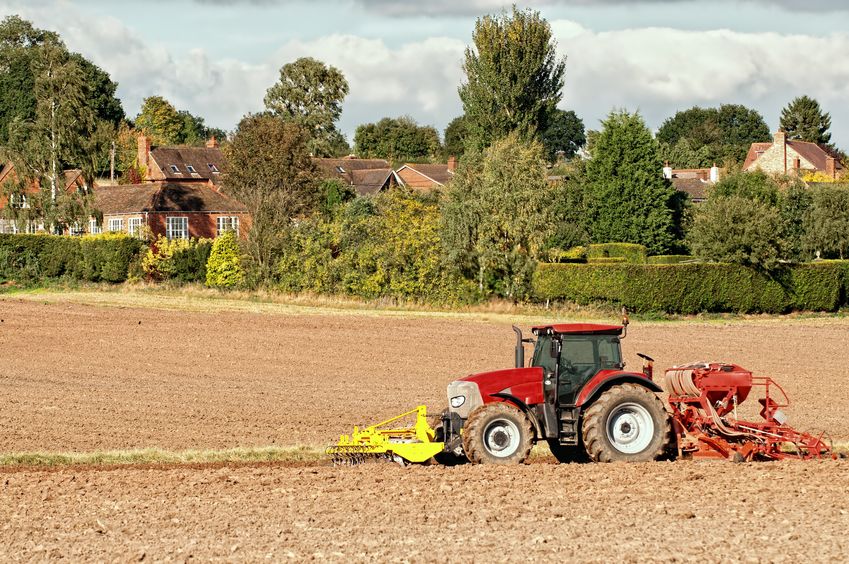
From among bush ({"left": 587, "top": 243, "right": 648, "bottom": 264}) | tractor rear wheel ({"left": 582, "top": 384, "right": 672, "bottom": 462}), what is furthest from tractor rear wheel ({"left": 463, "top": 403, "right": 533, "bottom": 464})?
bush ({"left": 587, "top": 243, "right": 648, "bottom": 264})

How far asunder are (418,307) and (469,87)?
2971 centimetres

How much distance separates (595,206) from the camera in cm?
6888

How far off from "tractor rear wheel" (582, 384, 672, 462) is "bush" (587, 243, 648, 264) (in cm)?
4793

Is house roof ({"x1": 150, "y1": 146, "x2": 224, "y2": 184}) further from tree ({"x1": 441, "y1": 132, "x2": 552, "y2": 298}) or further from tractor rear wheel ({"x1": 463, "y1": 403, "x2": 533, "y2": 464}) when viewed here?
tractor rear wheel ({"x1": 463, "y1": 403, "x2": 533, "y2": 464})

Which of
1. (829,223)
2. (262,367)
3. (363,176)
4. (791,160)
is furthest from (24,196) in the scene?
(791,160)

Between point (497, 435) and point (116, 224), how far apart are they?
203 ft

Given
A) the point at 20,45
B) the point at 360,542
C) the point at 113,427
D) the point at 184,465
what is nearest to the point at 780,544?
the point at 360,542

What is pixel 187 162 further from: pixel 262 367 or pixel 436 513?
pixel 436 513

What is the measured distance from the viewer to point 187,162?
92.4 m

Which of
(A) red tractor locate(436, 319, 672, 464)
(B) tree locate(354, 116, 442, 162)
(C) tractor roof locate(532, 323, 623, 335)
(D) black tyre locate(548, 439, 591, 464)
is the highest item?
(B) tree locate(354, 116, 442, 162)

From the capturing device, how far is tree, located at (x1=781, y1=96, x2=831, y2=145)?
138125 millimetres

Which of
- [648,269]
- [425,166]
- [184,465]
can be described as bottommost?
[184,465]

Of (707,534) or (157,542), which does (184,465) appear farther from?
(707,534)

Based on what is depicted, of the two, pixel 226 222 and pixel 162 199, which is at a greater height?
pixel 162 199
